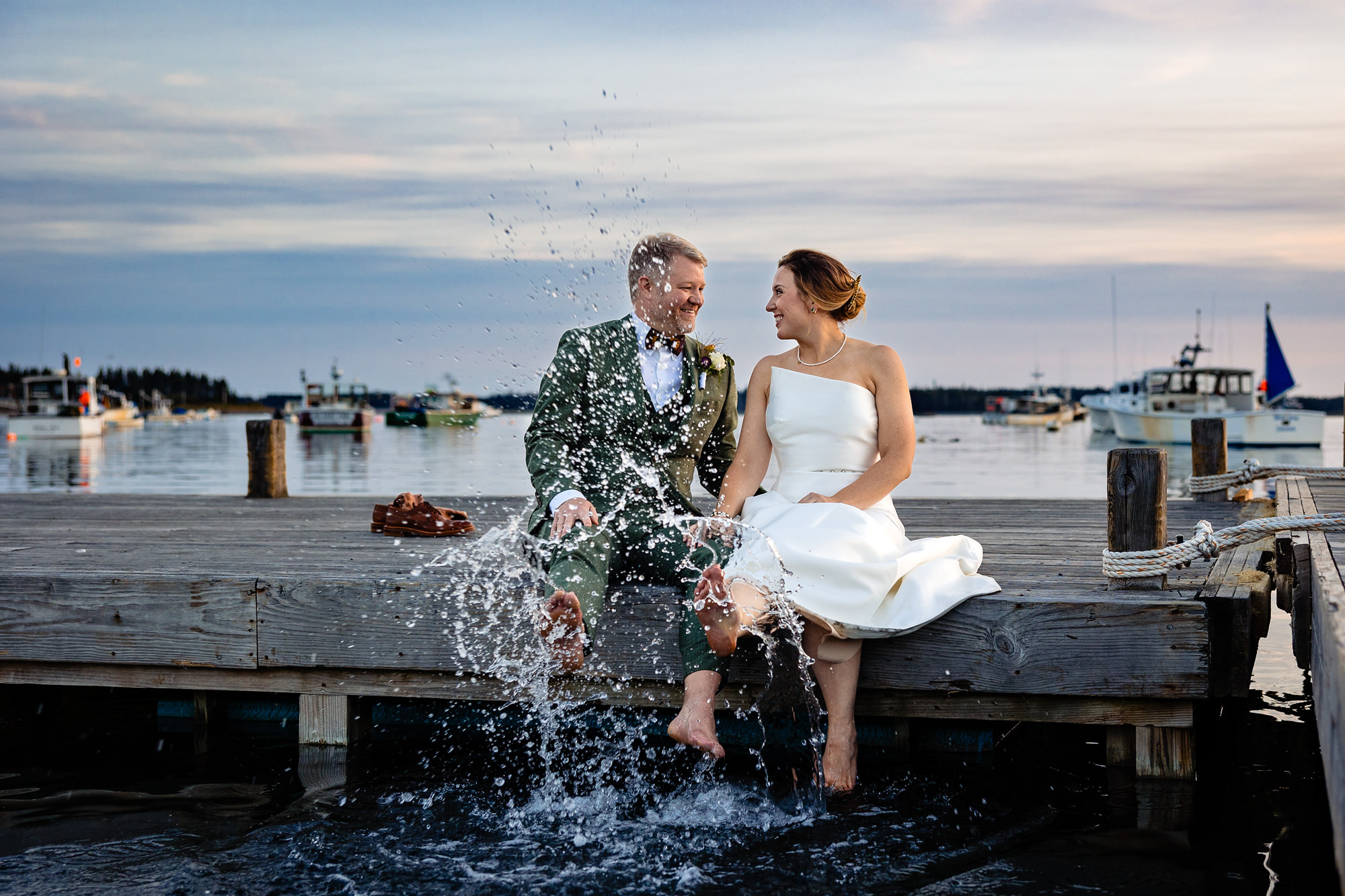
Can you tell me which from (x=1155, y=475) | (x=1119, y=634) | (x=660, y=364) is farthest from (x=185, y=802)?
(x=1155, y=475)

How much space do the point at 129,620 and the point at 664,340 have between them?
8.43ft

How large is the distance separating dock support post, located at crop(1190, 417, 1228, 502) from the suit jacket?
6.66 metres

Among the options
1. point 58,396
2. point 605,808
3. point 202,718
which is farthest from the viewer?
point 58,396

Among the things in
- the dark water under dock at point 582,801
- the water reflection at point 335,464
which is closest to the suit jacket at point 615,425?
the dark water under dock at point 582,801

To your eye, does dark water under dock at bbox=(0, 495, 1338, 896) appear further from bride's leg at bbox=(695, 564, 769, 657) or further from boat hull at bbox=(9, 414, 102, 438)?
boat hull at bbox=(9, 414, 102, 438)

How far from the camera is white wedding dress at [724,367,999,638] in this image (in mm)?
3791

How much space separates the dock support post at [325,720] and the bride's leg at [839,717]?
83.1 inches

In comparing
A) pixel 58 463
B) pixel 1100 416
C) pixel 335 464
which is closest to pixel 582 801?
pixel 335 464

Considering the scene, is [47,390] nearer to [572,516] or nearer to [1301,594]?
[572,516]

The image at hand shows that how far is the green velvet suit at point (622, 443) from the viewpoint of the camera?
4.30m

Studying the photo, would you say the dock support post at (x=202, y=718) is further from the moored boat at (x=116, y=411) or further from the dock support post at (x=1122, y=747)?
the moored boat at (x=116, y=411)

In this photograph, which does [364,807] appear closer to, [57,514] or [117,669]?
[117,669]

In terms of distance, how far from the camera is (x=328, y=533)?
21.7ft

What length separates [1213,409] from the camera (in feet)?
153
